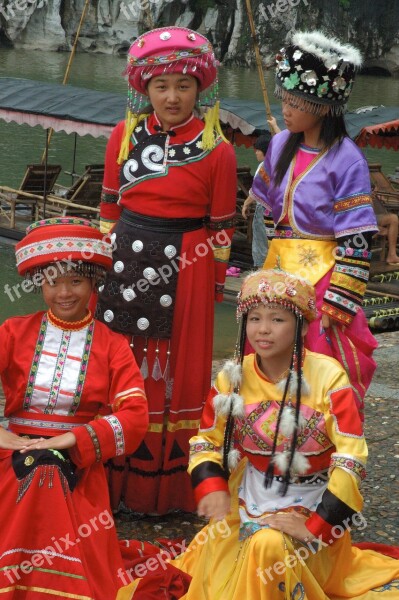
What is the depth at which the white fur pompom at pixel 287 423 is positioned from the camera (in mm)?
3170

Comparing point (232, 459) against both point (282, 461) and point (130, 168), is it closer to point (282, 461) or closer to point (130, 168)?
point (282, 461)

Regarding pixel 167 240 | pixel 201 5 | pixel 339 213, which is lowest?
pixel 167 240

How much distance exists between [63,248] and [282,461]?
969mm

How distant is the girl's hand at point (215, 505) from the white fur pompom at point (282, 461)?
0.61 ft

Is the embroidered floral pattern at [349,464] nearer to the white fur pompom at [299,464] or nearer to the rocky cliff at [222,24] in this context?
the white fur pompom at [299,464]

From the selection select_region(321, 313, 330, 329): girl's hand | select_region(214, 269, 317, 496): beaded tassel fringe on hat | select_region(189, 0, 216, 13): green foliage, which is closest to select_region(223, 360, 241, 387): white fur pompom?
select_region(214, 269, 317, 496): beaded tassel fringe on hat

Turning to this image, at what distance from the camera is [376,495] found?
4441 millimetres

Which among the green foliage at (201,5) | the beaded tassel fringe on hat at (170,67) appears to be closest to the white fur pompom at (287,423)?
the beaded tassel fringe on hat at (170,67)

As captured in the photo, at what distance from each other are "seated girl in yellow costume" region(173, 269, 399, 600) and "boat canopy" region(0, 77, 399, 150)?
7795mm

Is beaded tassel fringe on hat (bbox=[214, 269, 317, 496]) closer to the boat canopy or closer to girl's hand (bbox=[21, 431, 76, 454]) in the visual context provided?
girl's hand (bbox=[21, 431, 76, 454])

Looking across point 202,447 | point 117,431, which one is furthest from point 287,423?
point 117,431

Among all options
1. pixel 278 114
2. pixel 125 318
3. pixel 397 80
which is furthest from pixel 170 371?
pixel 397 80

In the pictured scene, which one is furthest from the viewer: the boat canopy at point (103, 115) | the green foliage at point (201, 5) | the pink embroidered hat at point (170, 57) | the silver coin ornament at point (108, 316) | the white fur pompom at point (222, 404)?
the green foliage at point (201, 5)

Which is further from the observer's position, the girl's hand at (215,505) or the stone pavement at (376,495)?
the stone pavement at (376,495)
